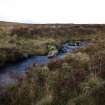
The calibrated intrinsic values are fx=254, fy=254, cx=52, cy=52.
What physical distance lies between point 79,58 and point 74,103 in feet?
16.9

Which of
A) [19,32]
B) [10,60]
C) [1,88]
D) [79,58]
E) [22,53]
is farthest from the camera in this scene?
[19,32]

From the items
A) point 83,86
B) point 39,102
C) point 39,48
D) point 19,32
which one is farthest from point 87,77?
point 19,32

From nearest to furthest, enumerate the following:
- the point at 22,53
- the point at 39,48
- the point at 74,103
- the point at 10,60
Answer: the point at 74,103
the point at 10,60
the point at 22,53
the point at 39,48

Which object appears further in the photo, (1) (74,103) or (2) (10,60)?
(2) (10,60)

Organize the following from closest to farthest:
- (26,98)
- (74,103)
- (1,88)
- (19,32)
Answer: (74,103) → (26,98) → (1,88) → (19,32)

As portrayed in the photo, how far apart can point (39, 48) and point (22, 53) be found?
116 inches

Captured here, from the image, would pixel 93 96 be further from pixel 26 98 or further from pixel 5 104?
pixel 5 104

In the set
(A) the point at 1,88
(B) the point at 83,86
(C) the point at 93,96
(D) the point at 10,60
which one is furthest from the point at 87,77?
(D) the point at 10,60

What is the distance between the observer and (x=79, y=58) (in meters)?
11.7

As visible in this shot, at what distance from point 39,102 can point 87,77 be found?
228 centimetres

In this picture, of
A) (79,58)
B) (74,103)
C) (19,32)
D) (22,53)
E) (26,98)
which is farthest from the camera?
(19,32)

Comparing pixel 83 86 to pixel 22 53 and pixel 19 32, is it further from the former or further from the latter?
pixel 19 32

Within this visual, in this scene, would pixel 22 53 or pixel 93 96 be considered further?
pixel 22 53

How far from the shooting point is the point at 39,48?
57.3 ft
